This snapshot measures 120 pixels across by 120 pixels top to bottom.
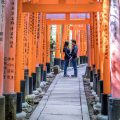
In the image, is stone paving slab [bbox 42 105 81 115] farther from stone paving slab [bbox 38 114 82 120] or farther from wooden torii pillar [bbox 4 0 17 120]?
wooden torii pillar [bbox 4 0 17 120]

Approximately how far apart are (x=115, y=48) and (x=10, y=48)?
225 centimetres

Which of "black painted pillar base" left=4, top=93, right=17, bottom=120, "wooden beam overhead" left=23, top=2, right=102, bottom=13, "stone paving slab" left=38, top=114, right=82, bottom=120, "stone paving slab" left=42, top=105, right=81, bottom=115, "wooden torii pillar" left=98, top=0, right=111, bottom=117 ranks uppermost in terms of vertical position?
"wooden beam overhead" left=23, top=2, right=102, bottom=13

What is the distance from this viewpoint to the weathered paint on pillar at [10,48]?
696 cm

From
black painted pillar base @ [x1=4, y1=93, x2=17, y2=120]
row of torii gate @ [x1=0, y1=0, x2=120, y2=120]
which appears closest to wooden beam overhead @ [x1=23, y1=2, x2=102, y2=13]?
row of torii gate @ [x1=0, y1=0, x2=120, y2=120]

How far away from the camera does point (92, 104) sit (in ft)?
32.3

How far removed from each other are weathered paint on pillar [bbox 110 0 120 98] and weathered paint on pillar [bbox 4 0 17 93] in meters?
2.13

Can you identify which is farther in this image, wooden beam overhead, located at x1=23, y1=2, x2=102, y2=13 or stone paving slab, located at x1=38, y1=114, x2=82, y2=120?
wooden beam overhead, located at x1=23, y1=2, x2=102, y2=13

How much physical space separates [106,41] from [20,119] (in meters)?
2.41

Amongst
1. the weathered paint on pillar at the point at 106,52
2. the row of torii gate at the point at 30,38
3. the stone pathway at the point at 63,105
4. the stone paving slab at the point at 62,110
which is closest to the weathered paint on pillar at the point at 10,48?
the row of torii gate at the point at 30,38

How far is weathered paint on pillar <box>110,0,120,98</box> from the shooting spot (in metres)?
5.58

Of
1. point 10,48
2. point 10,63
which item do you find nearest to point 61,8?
point 10,48

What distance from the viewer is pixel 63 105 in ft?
30.4

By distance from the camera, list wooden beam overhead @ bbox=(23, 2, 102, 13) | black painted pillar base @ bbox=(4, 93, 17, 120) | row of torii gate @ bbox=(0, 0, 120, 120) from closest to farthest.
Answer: row of torii gate @ bbox=(0, 0, 120, 120)
black painted pillar base @ bbox=(4, 93, 17, 120)
wooden beam overhead @ bbox=(23, 2, 102, 13)

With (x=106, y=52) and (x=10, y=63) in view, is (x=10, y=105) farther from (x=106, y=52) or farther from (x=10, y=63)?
(x=106, y=52)
